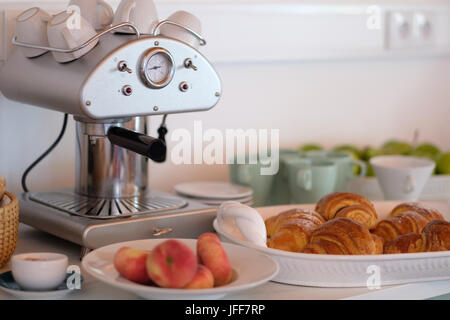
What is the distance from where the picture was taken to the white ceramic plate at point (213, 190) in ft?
3.63

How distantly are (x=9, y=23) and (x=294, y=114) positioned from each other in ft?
1.94

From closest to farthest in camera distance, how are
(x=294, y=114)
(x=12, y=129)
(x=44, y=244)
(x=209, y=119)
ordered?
1. (x=44, y=244)
2. (x=12, y=129)
3. (x=209, y=119)
4. (x=294, y=114)

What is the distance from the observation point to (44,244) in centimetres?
93

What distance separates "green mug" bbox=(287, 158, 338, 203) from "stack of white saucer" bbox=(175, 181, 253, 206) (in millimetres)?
76

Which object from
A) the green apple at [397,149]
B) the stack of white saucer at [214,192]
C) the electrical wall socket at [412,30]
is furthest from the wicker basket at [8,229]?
the electrical wall socket at [412,30]

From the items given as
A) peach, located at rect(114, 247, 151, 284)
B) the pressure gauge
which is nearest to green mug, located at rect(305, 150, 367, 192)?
the pressure gauge

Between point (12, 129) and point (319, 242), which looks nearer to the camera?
point (319, 242)

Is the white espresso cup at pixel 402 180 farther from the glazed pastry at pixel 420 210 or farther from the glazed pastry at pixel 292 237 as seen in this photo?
the glazed pastry at pixel 292 237

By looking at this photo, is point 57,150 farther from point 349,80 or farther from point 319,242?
point 349,80

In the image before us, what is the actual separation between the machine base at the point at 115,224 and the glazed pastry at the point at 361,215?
17 cm

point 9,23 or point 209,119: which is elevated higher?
point 9,23

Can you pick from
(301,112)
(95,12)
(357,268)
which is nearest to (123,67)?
(95,12)
